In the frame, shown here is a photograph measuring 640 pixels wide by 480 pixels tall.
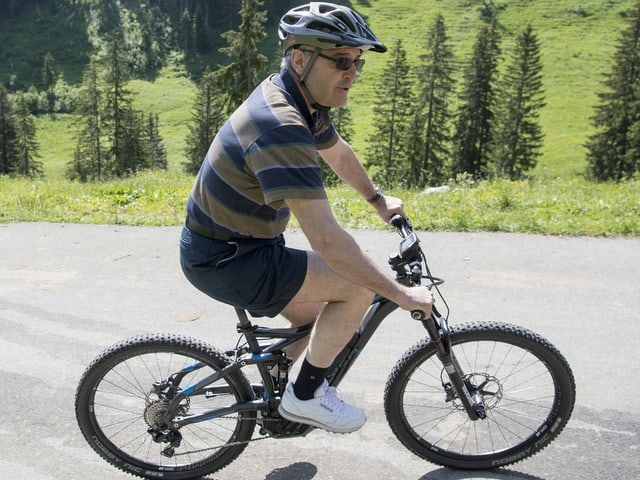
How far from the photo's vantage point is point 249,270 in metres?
3.18

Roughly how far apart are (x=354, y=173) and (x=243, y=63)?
38673 mm

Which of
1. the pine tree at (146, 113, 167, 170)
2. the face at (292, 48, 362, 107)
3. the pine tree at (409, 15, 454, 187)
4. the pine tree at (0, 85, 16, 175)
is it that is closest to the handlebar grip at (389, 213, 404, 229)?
the face at (292, 48, 362, 107)

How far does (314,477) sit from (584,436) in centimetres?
171

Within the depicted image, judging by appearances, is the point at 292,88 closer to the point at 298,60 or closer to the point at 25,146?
the point at 298,60

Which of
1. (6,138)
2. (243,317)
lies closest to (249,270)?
(243,317)

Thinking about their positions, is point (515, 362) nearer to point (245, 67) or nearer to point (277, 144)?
point (277, 144)

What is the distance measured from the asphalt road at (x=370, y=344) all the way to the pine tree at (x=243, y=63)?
106ft

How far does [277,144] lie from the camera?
2.83 meters

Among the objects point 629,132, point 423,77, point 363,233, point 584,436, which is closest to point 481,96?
point 423,77

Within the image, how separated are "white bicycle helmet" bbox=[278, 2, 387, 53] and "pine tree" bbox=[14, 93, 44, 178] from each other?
273 feet

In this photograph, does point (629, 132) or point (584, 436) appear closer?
point (584, 436)

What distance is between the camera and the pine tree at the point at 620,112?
57.6 m

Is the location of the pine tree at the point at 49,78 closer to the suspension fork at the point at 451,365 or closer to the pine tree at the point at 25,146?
the pine tree at the point at 25,146

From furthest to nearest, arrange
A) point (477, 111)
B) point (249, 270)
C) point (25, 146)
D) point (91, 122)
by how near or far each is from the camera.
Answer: point (25, 146) < point (91, 122) < point (477, 111) < point (249, 270)
